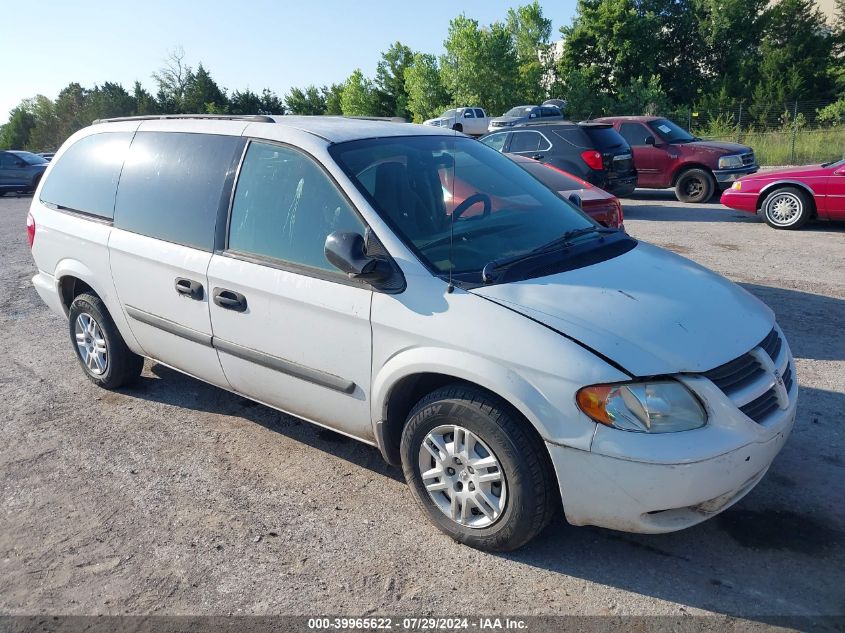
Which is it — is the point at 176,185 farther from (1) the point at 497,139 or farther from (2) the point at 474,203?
(1) the point at 497,139

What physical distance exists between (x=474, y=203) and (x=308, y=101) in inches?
2806

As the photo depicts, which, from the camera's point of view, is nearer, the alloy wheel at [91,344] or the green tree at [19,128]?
the alloy wheel at [91,344]

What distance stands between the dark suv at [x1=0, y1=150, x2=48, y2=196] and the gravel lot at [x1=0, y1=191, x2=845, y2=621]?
23.1 meters

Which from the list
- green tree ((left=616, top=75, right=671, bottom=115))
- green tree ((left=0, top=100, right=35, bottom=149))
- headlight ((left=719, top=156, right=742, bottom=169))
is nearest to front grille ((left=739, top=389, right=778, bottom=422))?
headlight ((left=719, top=156, right=742, bottom=169))

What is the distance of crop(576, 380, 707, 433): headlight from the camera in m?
2.65

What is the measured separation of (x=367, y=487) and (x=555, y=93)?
152 feet

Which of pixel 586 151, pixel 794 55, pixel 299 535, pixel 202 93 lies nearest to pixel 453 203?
pixel 299 535

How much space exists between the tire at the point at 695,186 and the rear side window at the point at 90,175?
39.2ft

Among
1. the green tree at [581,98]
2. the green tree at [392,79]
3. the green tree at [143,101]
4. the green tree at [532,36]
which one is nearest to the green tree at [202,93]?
the green tree at [143,101]

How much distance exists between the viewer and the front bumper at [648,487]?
2627 millimetres

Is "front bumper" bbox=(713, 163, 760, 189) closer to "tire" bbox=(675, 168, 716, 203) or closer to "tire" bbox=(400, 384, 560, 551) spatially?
"tire" bbox=(675, 168, 716, 203)

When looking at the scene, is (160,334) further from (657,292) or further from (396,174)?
(657,292)

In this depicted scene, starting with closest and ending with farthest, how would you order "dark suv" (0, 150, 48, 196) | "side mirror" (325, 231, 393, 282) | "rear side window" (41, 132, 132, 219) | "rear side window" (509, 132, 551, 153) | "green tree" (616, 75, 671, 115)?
"side mirror" (325, 231, 393, 282), "rear side window" (41, 132, 132, 219), "rear side window" (509, 132, 551, 153), "dark suv" (0, 150, 48, 196), "green tree" (616, 75, 671, 115)

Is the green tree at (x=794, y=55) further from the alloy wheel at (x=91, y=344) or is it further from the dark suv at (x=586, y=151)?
the alloy wheel at (x=91, y=344)
